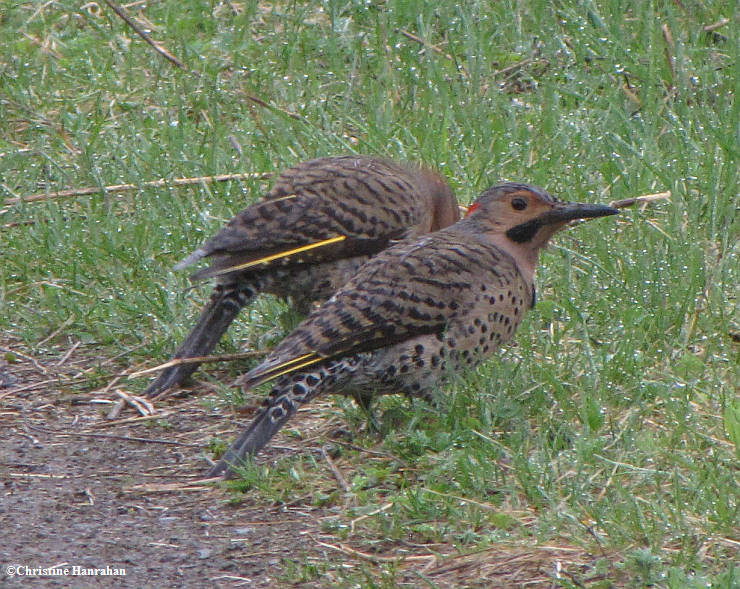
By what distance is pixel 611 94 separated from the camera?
24.9 ft

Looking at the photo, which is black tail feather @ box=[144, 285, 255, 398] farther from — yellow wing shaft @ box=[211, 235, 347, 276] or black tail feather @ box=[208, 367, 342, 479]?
black tail feather @ box=[208, 367, 342, 479]

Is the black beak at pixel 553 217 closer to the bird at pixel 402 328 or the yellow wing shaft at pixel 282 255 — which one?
the bird at pixel 402 328

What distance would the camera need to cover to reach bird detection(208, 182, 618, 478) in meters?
4.96

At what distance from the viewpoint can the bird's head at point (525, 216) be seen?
5.71m

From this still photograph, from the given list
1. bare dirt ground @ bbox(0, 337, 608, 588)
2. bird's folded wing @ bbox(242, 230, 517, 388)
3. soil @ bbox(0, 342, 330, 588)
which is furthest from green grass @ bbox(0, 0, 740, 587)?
bird's folded wing @ bbox(242, 230, 517, 388)

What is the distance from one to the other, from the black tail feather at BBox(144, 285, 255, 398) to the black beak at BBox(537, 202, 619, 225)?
1315 millimetres

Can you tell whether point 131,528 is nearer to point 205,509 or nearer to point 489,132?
point 205,509

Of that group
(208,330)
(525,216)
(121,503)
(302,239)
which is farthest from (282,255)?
(121,503)

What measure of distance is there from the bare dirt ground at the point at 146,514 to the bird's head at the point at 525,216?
41.9 inches

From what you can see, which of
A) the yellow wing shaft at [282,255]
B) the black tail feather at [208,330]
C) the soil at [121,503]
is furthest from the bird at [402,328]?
the black tail feather at [208,330]

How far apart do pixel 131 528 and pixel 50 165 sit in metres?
3.72

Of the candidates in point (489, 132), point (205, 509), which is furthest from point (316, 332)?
point (489, 132)

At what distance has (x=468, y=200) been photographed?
7.02 meters

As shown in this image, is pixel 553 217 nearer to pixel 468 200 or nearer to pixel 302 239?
pixel 302 239
